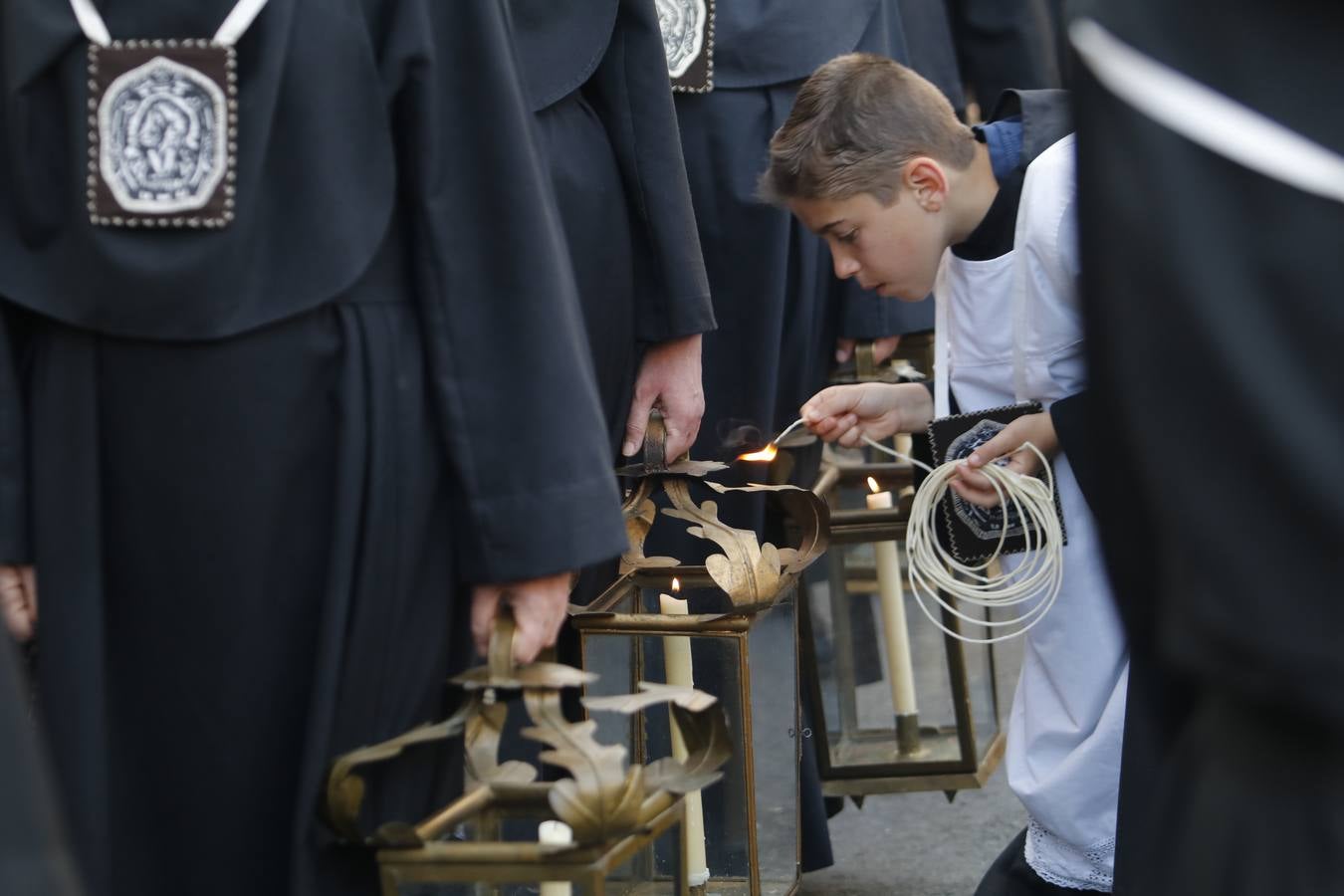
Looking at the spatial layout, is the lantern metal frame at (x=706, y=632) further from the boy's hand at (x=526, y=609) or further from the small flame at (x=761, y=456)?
Answer: the boy's hand at (x=526, y=609)

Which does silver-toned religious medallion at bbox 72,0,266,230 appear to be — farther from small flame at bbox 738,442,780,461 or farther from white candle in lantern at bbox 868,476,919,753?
white candle in lantern at bbox 868,476,919,753

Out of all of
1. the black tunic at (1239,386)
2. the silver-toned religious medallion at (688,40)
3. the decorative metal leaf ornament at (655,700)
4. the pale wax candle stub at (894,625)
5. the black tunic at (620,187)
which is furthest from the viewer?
the pale wax candle stub at (894,625)

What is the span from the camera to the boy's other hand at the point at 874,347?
3.38 metres

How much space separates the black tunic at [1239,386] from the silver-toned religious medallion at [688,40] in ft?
6.30

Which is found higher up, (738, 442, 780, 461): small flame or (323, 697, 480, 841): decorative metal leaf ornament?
(738, 442, 780, 461): small flame

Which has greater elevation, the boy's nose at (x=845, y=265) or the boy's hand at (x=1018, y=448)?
the boy's nose at (x=845, y=265)

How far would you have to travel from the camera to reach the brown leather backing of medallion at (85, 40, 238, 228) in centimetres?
168

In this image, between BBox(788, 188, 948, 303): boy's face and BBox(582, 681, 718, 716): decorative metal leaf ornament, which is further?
BBox(788, 188, 948, 303): boy's face

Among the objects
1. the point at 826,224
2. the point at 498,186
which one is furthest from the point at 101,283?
the point at 826,224

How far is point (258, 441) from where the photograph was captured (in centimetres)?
175

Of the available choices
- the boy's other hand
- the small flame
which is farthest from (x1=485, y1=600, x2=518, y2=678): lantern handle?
the boy's other hand

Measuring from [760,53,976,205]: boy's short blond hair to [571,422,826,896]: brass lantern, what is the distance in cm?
53

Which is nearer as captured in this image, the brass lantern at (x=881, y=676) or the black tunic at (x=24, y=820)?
the black tunic at (x=24, y=820)

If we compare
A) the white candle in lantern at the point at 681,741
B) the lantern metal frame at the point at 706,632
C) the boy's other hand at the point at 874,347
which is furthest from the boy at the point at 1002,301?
the white candle in lantern at the point at 681,741
